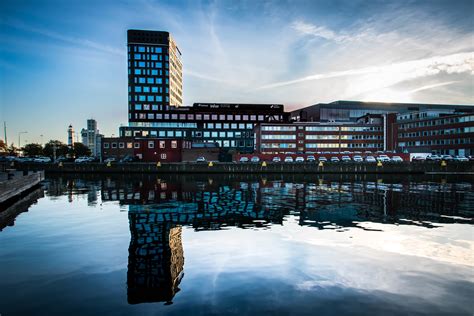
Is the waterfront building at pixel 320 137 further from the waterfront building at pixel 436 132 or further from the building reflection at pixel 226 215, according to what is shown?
the building reflection at pixel 226 215

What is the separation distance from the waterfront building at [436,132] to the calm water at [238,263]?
112026 mm

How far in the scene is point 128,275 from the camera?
A: 1540cm

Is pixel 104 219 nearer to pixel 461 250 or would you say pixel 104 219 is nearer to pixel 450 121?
pixel 461 250

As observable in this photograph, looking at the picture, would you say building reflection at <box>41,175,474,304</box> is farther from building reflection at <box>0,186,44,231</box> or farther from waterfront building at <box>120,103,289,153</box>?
waterfront building at <box>120,103,289,153</box>

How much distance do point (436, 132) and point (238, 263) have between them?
14463 centimetres

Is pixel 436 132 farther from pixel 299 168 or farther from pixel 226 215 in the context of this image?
pixel 226 215

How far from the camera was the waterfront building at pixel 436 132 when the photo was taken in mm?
123875

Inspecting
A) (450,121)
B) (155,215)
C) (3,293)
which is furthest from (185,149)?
(3,293)

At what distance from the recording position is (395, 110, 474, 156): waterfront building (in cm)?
12388

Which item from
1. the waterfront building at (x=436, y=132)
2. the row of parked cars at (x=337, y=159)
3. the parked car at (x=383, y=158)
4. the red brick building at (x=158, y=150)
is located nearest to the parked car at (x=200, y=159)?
the red brick building at (x=158, y=150)

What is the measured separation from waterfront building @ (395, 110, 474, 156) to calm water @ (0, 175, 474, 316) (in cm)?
11203

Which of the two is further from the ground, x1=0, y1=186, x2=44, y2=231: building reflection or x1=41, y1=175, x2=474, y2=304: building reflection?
x1=41, y1=175, x2=474, y2=304: building reflection

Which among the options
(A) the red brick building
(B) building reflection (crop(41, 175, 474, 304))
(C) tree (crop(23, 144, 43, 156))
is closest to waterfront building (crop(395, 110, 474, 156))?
(A) the red brick building

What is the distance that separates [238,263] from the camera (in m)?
17.2
